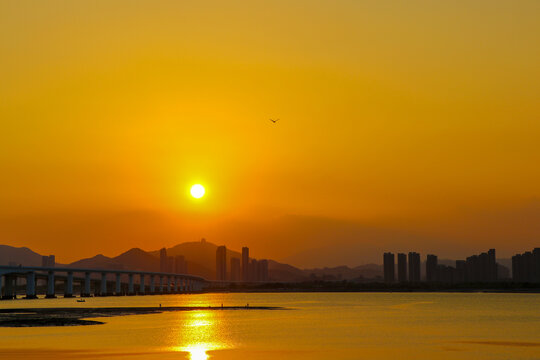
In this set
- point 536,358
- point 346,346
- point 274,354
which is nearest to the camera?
point 536,358

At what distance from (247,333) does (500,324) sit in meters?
42.5

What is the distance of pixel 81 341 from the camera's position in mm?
79625

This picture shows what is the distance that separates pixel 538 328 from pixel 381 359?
1931 inches

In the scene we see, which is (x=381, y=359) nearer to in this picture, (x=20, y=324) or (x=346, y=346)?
(x=346, y=346)

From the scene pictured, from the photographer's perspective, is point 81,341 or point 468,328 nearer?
point 81,341

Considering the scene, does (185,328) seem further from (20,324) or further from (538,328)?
(538,328)

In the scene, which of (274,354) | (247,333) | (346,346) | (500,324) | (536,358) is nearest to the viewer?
(536,358)

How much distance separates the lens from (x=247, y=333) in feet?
314

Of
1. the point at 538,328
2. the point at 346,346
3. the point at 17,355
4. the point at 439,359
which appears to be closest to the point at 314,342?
the point at 346,346

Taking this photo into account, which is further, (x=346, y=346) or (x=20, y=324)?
(x=20, y=324)

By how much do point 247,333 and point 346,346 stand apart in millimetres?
21675

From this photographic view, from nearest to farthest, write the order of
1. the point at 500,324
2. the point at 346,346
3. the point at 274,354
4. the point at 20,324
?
the point at 274,354, the point at 346,346, the point at 20,324, the point at 500,324

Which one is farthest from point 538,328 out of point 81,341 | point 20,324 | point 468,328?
point 20,324

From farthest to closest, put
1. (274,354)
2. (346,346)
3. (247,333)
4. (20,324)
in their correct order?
(20,324)
(247,333)
(346,346)
(274,354)
